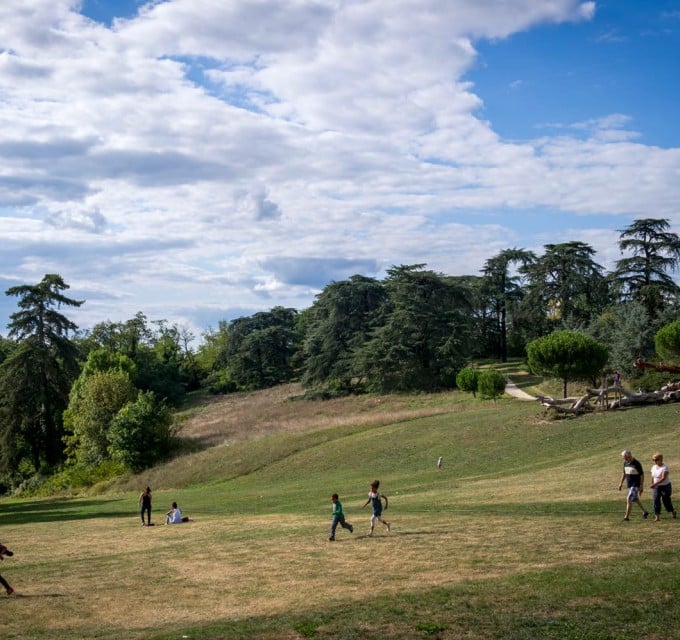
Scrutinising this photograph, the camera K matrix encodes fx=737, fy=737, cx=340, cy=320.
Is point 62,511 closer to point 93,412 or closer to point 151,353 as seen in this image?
point 93,412

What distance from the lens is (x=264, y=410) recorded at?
81438 mm

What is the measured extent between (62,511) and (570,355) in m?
35.3

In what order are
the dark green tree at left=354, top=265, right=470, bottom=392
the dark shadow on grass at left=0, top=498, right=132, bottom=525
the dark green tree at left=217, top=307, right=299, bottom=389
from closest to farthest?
1. the dark shadow on grass at left=0, top=498, right=132, bottom=525
2. the dark green tree at left=354, top=265, right=470, bottom=392
3. the dark green tree at left=217, top=307, right=299, bottom=389

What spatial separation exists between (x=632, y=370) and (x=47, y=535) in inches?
1968

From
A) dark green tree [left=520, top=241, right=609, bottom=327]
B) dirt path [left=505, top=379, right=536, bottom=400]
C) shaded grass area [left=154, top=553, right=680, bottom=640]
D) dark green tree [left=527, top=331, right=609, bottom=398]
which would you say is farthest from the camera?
dark green tree [left=520, top=241, right=609, bottom=327]

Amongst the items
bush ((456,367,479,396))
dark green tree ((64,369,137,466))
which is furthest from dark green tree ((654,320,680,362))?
dark green tree ((64,369,137,466))

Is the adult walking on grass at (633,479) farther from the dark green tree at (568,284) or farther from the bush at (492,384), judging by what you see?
the dark green tree at (568,284)

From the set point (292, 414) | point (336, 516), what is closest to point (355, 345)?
Result: point (292, 414)

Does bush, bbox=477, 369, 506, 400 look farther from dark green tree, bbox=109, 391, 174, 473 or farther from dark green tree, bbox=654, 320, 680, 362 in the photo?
dark green tree, bbox=109, 391, 174, 473

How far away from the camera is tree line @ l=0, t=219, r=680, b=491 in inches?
2648

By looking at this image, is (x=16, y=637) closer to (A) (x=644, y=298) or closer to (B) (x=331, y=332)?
(A) (x=644, y=298)

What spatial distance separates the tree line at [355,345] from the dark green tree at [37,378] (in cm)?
12

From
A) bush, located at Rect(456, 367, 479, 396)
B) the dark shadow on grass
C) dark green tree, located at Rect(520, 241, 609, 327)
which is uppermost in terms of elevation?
dark green tree, located at Rect(520, 241, 609, 327)

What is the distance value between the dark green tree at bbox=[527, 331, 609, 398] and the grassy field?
274 inches
